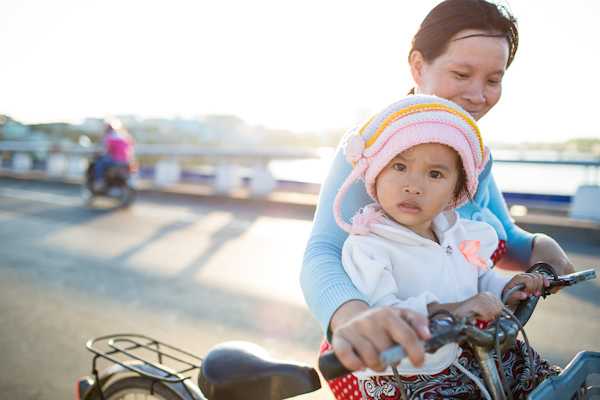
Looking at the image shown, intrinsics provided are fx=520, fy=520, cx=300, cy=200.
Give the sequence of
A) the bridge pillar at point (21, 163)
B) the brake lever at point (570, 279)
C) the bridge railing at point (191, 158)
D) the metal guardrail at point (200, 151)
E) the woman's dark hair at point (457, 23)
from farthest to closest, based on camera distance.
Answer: the bridge pillar at point (21, 163) → the bridge railing at point (191, 158) → the metal guardrail at point (200, 151) → the woman's dark hair at point (457, 23) → the brake lever at point (570, 279)

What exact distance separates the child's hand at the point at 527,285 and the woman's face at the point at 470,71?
2.12 ft

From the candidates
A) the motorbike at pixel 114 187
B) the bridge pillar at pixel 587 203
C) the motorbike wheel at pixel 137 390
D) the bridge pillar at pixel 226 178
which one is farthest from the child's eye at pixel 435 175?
the bridge pillar at pixel 226 178

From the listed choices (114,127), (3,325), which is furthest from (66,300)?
(114,127)

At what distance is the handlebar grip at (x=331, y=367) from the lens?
37.2 inches

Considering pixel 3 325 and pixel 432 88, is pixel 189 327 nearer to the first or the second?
pixel 3 325

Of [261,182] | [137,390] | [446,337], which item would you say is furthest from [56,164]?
[446,337]

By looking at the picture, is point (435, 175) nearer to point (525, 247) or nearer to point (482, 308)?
point (482, 308)

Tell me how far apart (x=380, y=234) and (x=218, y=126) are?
27152mm

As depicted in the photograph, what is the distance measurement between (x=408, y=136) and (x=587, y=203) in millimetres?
7717

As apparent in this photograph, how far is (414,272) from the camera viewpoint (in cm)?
138

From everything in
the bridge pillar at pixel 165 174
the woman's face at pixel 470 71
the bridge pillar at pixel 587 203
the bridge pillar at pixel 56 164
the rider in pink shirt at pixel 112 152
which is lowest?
the bridge pillar at pixel 56 164

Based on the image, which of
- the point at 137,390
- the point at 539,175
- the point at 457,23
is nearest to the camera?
the point at 457,23

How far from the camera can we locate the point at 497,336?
1.13m

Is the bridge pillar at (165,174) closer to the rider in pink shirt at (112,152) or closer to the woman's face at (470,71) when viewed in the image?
the rider in pink shirt at (112,152)
